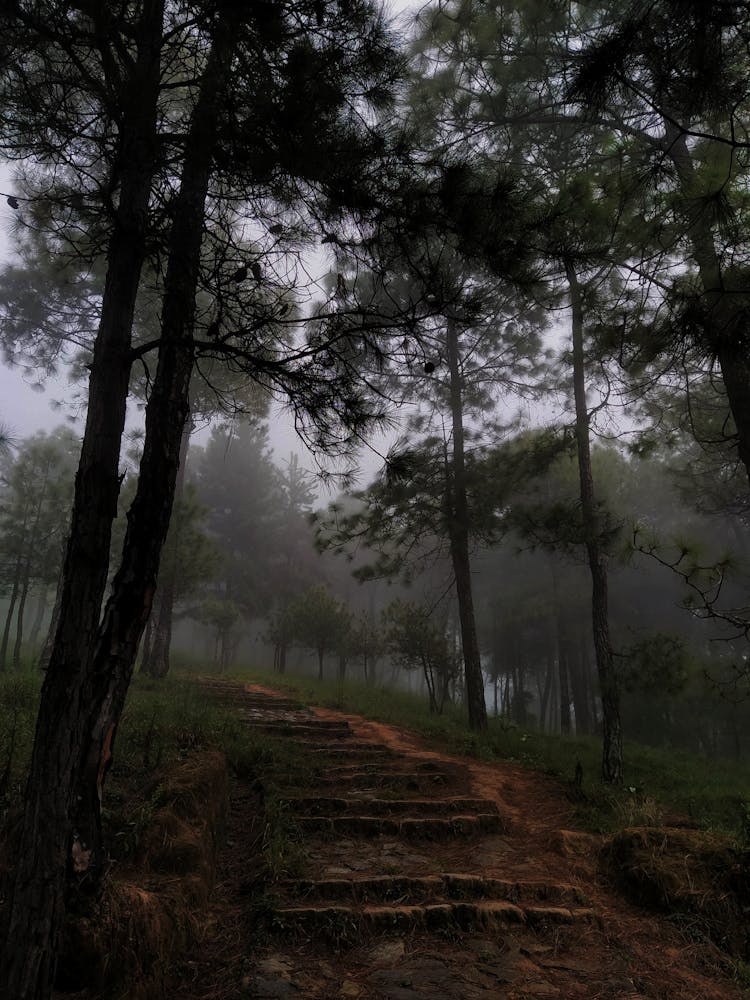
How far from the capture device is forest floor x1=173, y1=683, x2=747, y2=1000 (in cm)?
294

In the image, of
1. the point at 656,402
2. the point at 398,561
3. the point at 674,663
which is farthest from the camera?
the point at 398,561

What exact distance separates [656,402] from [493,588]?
18.1 metres

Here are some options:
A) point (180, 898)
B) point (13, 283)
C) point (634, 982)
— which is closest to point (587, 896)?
point (634, 982)

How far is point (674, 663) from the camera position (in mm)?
8352

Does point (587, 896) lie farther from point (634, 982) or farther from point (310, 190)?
point (310, 190)

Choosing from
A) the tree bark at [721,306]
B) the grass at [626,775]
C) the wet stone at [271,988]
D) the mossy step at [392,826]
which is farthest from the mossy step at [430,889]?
the tree bark at [721,306]

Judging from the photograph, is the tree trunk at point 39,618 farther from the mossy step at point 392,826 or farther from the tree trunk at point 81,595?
the tree trunk at point 81,595

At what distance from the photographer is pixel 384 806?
528cm

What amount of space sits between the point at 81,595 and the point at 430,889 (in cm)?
312

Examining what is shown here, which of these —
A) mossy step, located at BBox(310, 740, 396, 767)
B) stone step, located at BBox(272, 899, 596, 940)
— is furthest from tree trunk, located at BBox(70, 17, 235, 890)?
mossy step, located at BBox(310, 740, 396, 767)

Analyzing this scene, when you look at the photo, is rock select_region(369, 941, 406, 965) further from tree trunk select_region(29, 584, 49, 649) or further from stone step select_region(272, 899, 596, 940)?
tree trunk select_region(29, 584, 49, 649)

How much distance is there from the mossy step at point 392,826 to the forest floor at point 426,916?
12 millimetres

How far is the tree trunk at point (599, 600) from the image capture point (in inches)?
322

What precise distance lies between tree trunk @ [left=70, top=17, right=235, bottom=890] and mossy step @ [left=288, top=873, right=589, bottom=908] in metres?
1.39
